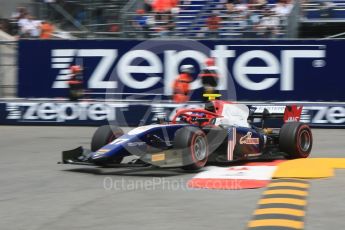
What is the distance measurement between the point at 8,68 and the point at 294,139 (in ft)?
40.6

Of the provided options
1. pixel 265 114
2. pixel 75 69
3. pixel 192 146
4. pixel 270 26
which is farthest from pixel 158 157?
pixel 270 26

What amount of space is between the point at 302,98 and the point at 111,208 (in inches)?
487

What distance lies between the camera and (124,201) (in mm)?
8484

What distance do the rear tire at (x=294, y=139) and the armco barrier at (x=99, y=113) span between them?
626 centimetres

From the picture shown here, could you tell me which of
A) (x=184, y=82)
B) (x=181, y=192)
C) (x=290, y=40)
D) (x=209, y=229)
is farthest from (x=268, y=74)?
(x=209, y=229)

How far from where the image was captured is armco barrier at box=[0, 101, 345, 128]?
1798 centimetres

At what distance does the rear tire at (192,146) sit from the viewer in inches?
397

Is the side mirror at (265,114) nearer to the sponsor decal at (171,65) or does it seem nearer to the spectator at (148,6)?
the sponsor decal at (171,65)

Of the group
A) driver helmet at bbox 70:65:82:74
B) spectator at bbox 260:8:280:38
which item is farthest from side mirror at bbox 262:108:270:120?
driver helmet at bbox 70:65:82:74

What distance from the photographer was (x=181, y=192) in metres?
8.98

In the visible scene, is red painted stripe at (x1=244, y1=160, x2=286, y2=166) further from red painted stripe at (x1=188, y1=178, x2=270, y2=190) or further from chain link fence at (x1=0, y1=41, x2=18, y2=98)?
chain link fence at (x1=0, y1=41, x2=18, y2=98)

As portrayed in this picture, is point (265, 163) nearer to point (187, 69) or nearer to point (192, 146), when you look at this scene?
point (192, 146)

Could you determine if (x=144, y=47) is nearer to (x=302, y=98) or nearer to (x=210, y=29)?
(x=210, y=29)

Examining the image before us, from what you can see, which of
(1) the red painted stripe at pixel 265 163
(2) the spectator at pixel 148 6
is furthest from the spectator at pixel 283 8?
(1) the red painted stripe at pixel 265 163
